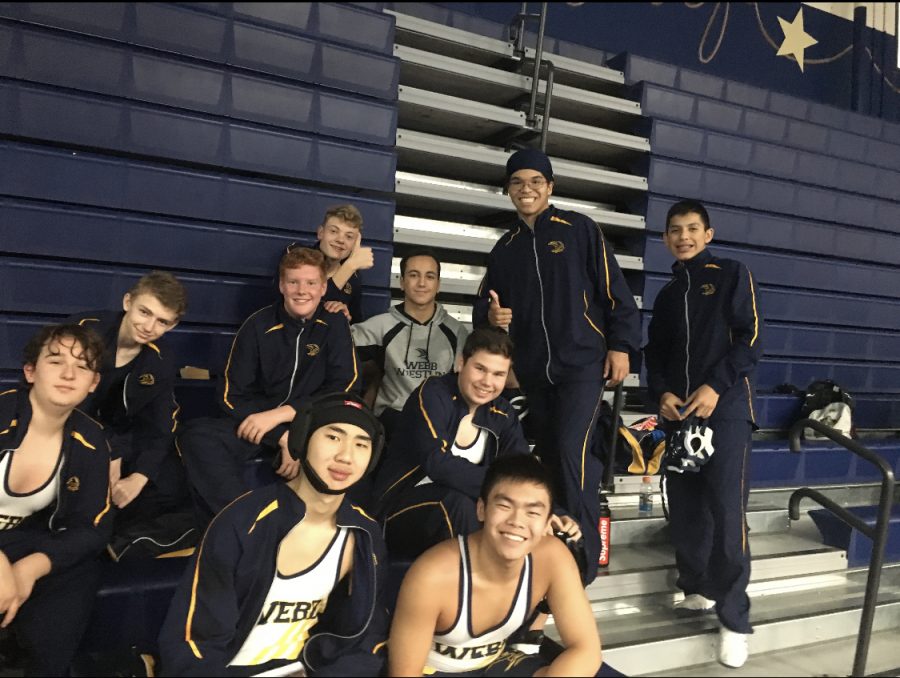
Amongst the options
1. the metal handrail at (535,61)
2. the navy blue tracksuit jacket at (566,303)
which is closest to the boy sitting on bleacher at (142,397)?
the navy blue tracksuit jacket at (566,303)

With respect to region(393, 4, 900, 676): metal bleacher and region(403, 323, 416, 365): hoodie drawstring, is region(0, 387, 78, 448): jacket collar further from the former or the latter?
region(393, 4, 900, 676): metal bleacher

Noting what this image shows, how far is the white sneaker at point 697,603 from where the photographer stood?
94.7 inches

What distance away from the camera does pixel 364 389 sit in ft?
9.70

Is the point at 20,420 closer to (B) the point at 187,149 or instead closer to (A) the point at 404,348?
(A) the point at 404,348

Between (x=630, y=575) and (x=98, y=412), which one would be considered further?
(x=630, y=575)

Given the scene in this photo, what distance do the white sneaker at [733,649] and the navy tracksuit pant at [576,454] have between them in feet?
1.50

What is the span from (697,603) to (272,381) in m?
1.78

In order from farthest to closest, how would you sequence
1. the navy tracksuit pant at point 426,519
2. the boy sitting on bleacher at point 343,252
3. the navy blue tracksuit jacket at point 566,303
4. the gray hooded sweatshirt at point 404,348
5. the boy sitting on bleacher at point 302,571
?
1. the boy sitting on bleacher at point 343,252
2. the gray hooded sweatshirt at point 404,348
3. the navy blue tracksuit jacket at point 566,303
4. the navy tracksuit pant at point 426,519
5. the boy sitting on bleacher at point 302,571

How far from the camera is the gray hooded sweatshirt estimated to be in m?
2.80

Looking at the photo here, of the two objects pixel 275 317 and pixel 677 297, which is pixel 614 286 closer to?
pixel 677 297

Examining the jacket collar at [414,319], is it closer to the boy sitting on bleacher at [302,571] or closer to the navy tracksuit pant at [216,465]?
the navy tracksuit pant at [216,465]

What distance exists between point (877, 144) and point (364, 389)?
5.15 meters

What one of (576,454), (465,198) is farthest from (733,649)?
(465,198)

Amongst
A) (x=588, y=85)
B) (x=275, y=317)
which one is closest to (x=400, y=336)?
(x=275, y=317)
